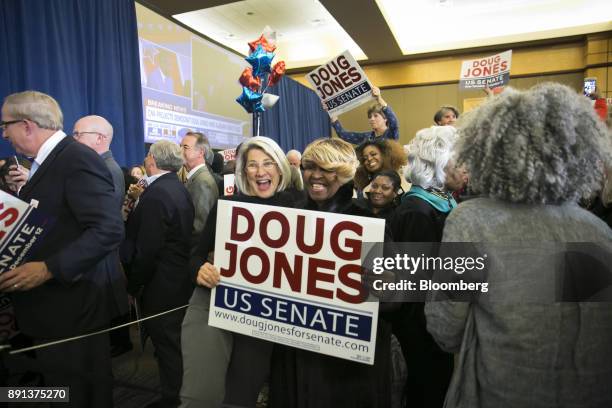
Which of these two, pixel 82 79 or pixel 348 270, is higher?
pixel 82 79

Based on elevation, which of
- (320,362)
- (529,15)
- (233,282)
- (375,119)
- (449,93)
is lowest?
(320,362)

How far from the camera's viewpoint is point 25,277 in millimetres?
1425

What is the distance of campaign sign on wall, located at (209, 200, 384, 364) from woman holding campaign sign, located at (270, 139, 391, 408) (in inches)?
5.7

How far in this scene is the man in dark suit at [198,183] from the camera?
8.28ft

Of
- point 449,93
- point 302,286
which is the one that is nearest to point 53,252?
point 302,286

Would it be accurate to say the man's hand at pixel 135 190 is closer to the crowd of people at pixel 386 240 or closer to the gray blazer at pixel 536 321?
the crowd of people at pixel 386 240

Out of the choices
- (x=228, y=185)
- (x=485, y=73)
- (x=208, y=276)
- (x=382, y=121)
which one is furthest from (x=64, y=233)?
(x=485, y=73)

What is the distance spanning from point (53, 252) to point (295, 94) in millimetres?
8402

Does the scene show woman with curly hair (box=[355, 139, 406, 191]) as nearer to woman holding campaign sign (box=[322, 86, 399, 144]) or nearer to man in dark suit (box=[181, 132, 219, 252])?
woman holding campaign sign (box=[322, 86, 399, 144])

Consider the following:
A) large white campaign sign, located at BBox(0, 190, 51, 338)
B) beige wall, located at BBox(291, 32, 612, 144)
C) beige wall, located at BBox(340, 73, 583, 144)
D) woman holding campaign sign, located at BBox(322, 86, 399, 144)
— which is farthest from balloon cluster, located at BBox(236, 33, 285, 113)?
beige wall, located at BBox(340, 73, 583, 144)

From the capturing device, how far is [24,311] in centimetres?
157

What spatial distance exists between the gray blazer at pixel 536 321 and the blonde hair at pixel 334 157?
60 centimetres

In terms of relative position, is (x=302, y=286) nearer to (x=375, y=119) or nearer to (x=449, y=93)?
(x=375, y=119)

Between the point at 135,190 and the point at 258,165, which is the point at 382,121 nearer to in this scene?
the point at 258,165
